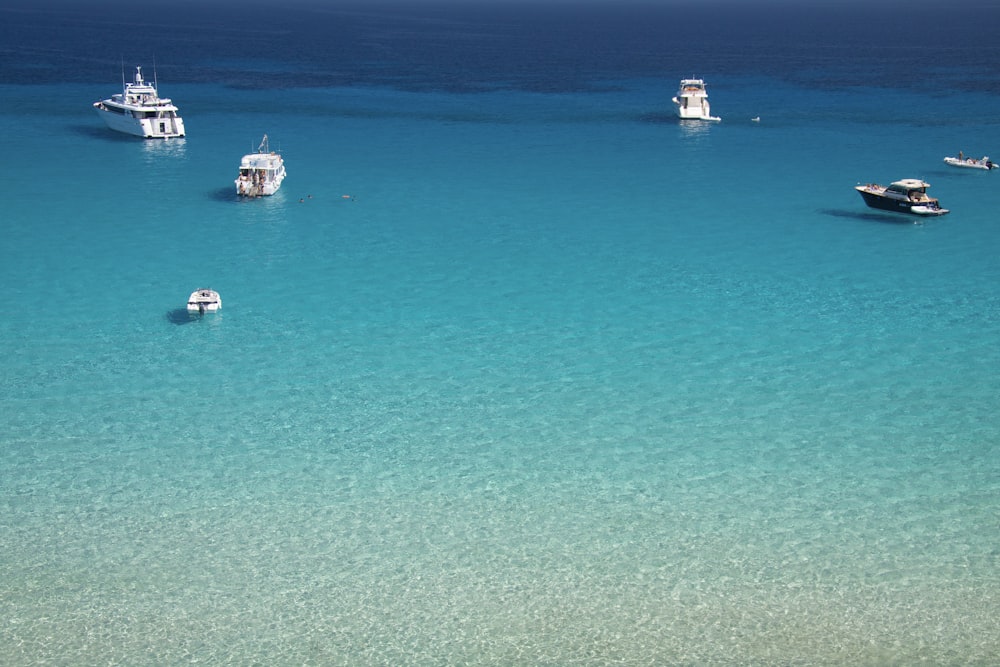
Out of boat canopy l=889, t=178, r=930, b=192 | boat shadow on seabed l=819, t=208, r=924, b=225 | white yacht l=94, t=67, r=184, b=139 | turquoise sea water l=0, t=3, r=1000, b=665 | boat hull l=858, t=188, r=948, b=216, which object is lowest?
turquoise sea water l=0, t=3, r=1000, b=665

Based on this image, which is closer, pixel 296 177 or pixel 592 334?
pixel 592 334

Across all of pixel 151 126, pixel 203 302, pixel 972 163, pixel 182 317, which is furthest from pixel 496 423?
pixel 151 126

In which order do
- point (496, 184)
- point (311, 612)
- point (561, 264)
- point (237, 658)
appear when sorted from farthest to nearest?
point (496, 184) < point (561, 264) < point (311, 612) < point (237, 658)

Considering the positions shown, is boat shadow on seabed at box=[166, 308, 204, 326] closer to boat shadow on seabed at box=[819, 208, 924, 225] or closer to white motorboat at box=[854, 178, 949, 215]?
boat shadow on seabed at box=[819, 208, 924, 225]

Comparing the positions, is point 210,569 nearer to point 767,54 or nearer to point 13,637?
point 13,637

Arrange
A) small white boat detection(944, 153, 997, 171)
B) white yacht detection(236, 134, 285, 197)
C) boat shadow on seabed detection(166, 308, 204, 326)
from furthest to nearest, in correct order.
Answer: small white boat detection(944, 153, 997, 171) < white yacht detection(236, 134, 285, 197) < boat shadow on seabed detection(166, 308, 204, 326)

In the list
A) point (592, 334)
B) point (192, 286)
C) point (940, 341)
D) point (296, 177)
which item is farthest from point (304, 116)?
point (940, 341)

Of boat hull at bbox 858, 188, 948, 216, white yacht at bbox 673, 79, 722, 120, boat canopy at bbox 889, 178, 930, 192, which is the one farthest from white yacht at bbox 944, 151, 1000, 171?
white yacht at bbox 673, 79, 722, 120
